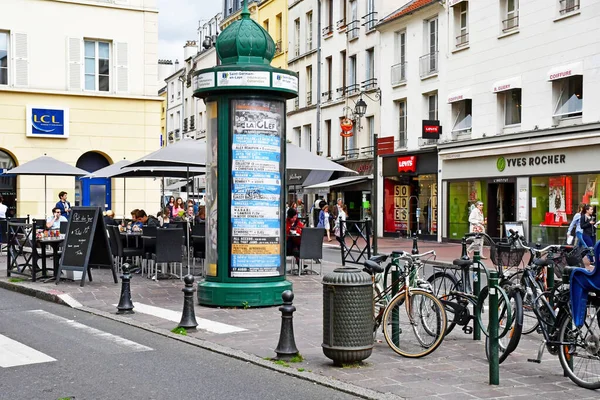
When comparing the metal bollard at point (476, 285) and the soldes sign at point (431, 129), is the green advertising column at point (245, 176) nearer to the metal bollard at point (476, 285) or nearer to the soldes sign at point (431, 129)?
the metal bollard at point (476, 285)

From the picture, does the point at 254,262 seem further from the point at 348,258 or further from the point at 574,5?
the point at 574,5

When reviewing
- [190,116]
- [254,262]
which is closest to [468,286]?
[254,262]

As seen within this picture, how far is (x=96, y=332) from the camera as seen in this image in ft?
30.8

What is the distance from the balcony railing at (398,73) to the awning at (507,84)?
792 cm

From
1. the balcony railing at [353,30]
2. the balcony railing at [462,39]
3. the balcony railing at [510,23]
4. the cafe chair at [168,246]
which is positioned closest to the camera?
the cafe chair at [168,246]

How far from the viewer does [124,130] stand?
94.0 feet

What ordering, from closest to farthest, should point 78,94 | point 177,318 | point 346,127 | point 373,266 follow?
point 373,266 < point 177,318 < point 78,94 < point 346,127

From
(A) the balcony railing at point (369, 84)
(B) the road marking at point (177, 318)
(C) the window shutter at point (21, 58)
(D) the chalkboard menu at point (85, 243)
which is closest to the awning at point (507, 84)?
(A) the balcony railing at point (369, 84)

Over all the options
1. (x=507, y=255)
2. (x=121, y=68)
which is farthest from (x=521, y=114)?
(x=507, y=255)

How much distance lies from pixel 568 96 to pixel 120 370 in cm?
2137

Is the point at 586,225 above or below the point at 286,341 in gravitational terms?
above

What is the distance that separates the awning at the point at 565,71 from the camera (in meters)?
24.5

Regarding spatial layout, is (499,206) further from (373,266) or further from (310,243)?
(373,266)

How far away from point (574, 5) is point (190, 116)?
157 feet
